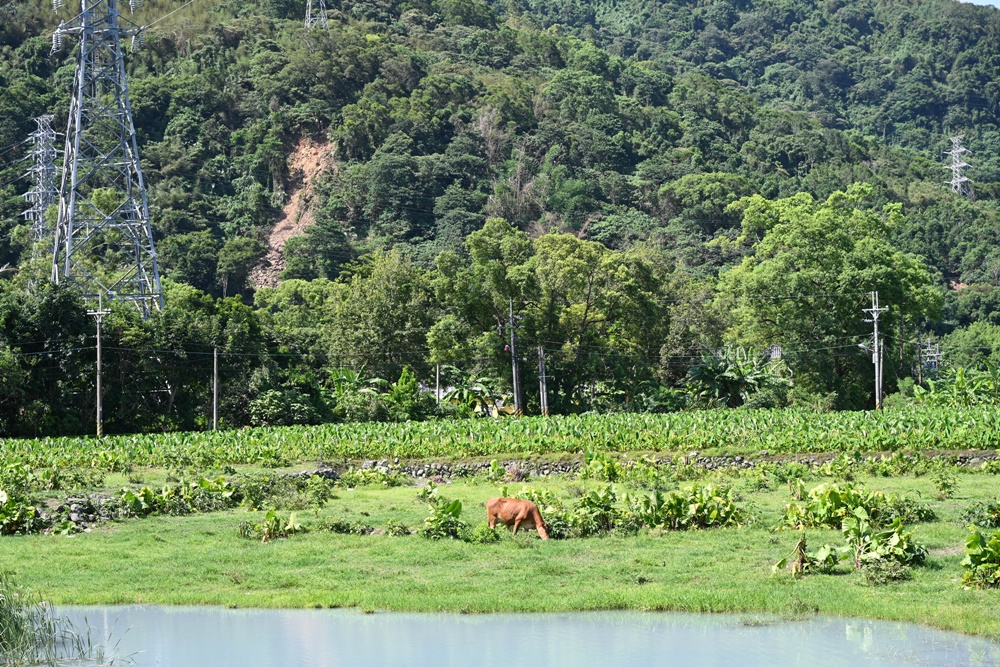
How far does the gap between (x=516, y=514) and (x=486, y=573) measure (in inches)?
118

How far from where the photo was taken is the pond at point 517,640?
1176 cm

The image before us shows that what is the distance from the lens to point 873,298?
52.6 metres

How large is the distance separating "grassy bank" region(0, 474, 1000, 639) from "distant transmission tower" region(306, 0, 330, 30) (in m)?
117

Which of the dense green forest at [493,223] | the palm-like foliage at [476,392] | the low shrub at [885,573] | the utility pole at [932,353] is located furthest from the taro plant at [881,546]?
the utility pole at [932,353]

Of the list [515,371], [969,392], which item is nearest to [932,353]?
[969,392]

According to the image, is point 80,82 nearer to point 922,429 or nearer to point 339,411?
point 339,411

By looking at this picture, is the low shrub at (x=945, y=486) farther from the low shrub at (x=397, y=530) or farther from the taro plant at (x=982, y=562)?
the low shrub at (x=397, y=530)

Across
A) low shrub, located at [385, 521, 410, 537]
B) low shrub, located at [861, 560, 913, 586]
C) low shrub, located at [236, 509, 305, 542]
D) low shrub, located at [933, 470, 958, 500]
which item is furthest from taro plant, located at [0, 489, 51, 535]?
low shrub, located at [933, 470, 958, 500]

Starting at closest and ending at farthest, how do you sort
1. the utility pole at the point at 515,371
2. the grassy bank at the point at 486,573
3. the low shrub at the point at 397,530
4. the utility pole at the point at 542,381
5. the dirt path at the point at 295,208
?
the grassy bank at the point at 486,573, the low shrub at the point at 397,530, the utility pole at the point at 515,371, the utility pole at the point at 542,381, the dirt path at the point at 295,208

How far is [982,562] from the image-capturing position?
13727 millimetres

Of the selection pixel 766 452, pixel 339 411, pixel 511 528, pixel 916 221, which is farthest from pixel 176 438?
pixel 916 221

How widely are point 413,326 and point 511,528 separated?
37782mm

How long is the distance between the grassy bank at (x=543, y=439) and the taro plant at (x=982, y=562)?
18.8m

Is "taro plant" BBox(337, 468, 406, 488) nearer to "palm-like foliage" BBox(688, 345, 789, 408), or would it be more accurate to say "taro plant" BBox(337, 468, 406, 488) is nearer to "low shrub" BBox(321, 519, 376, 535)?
"low shrub" BBox(321, 519, 376, 535)
